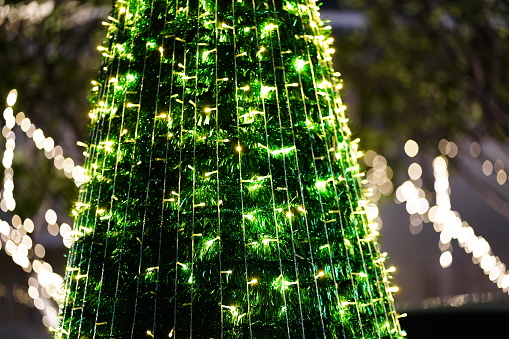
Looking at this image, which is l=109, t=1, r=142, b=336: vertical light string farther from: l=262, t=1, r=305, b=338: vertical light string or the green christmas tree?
l=262, t=1, r=305, b=338: vertical light string

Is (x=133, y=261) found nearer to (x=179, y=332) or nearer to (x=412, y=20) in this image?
(x=179, y=332)

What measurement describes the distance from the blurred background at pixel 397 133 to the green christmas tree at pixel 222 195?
259cm

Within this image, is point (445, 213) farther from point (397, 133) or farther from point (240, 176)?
point (240, 176)

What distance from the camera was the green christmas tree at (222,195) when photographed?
11.0ft

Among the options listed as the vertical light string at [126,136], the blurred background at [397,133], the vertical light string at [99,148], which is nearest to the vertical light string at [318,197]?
the vertical light string at [126,136]

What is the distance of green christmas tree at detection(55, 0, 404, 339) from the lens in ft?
11.0

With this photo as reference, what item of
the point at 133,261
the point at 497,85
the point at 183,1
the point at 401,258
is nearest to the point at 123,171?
the point at 133,261

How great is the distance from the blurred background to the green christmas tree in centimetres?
259

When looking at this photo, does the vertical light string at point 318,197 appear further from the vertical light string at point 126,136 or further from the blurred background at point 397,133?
the blurred background at point 397,133

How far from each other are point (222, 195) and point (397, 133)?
1502 centimetres

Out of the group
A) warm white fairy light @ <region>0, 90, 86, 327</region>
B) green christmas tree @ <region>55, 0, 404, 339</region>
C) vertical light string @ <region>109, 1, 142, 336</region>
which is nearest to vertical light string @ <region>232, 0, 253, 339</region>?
green christmas tree @ <region>55, 0, 404, 339</region>

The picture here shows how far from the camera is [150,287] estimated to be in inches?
134

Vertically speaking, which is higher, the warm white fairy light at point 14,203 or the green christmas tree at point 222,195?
the warm white fairy light at point 14,203

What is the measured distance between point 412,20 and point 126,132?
11.0 meters
